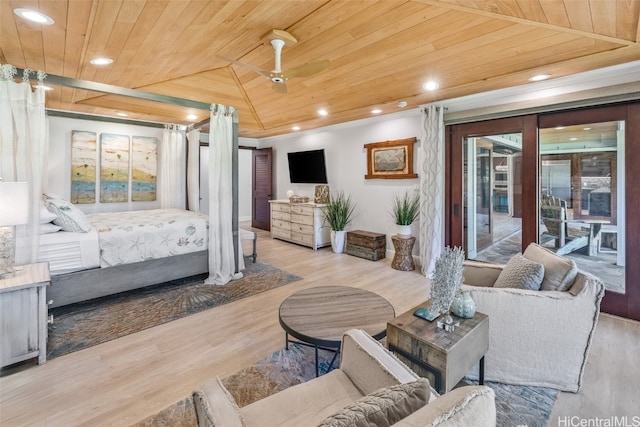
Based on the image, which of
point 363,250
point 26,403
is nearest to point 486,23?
point 363,250

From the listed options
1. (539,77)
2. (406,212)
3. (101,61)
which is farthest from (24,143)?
(539,77)

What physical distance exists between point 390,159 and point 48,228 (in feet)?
15.1

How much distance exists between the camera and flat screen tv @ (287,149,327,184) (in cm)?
634

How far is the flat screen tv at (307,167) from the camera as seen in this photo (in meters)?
6.34

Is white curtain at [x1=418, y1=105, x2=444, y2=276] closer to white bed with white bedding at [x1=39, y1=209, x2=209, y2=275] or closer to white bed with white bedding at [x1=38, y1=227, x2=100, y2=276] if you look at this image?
white bed with white bedding at [x1=39, y1=209, x2=209, y2=275]

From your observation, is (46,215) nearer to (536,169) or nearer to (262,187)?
(262,187)

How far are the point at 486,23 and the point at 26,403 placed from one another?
4241 millimetres

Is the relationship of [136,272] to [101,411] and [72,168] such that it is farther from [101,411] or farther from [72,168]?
[72,168]

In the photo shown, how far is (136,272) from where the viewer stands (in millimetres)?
3557

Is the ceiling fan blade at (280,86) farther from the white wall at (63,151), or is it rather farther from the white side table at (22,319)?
the white wall at (63,151)

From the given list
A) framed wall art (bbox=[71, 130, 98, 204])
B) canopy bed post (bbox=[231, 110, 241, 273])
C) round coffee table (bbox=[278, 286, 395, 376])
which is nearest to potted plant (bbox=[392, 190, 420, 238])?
round coffee table (bbox=[278, 286, 395, 376])

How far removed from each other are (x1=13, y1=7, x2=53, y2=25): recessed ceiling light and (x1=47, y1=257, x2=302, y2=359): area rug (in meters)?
2.49

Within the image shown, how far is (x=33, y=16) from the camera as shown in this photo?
81.9 inches

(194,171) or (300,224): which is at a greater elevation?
(194,171)
